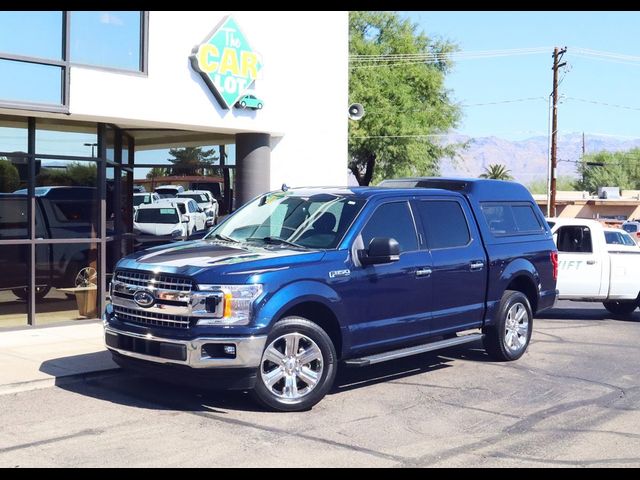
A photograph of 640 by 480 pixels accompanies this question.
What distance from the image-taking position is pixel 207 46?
13000 millimetres

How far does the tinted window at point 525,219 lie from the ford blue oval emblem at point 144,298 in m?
5.19

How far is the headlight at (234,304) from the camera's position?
24.0 feet

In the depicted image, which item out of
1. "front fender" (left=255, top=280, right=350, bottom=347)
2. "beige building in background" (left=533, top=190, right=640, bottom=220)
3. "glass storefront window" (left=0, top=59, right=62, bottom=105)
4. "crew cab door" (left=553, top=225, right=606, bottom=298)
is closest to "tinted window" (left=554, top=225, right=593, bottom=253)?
"crew cab door" (left=553, top=225, right=606, bottom=298)

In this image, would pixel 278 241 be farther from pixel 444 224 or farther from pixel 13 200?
pixel 13 200

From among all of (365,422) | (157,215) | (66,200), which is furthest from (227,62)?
(365,422)

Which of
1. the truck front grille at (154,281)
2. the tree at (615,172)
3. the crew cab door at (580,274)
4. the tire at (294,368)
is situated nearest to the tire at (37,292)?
the truck front grille at (154,281)

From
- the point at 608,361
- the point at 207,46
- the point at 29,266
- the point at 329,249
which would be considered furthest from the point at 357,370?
the point at 207,46

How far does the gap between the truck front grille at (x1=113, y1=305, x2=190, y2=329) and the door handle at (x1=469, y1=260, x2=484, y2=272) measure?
366 centimetres

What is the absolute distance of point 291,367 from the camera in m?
7.67

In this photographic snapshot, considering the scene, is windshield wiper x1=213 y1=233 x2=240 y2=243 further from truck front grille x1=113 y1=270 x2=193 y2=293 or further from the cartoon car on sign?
the cartoon car on sign

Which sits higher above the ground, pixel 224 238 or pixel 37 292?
pixel 224 238

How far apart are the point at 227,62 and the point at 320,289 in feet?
21.4

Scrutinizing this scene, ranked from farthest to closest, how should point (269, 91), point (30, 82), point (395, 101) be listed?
point (395, 101) → point (269, 91) → point (30, 82)
